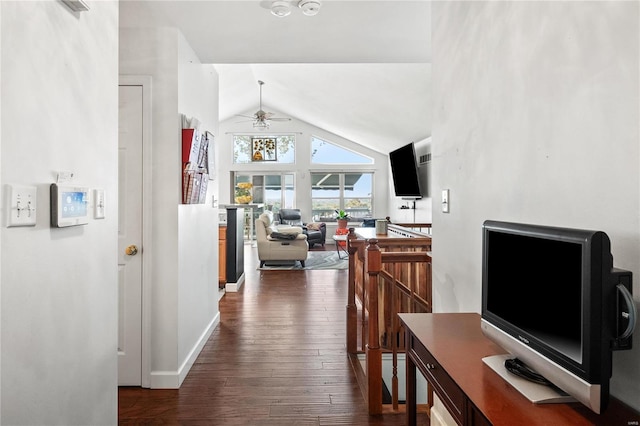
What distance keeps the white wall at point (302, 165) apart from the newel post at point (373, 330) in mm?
8702

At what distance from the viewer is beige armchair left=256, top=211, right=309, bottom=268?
7.01 metres

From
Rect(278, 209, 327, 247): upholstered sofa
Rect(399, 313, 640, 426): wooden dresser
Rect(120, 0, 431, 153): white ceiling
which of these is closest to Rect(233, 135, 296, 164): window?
Rect(278, 209, 327, 247): upholstered sofa

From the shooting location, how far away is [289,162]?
435 inches

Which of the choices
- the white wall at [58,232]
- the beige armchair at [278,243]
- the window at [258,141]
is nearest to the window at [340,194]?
the window at [258,141]

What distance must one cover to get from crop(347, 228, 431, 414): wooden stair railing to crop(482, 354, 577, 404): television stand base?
1198 millimetres

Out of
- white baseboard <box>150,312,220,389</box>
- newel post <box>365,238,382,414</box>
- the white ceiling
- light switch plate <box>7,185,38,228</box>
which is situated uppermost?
the white ceiling

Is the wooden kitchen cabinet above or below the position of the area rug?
above

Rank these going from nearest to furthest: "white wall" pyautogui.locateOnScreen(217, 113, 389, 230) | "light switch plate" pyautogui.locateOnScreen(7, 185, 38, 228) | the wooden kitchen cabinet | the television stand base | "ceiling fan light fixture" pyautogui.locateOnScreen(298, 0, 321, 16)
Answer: the television stand base → "light switch plate" pyautogui.locateOnScreen(7, 185, 38, 228) → "ceiling fan light fixture" pyautogui.locateOnScreen(298, 0, 321, 16) → the wooden kitchen cabinet → "white wall" pyautogui.locateOnScreen(217, 113, 389, 230)

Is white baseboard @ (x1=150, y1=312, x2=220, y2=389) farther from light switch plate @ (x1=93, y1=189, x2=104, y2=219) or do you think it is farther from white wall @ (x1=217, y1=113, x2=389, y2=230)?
white wall @ (x1=217, y1=113, x2=389, y2=230)

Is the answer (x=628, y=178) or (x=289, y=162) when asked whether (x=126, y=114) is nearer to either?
(x=628, y=178)

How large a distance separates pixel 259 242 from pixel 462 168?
5581 mm

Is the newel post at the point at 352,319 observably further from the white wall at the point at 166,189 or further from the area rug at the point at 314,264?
the area rug at the point at 314,264

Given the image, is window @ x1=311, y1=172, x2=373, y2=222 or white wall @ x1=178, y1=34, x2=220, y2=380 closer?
white wall @ x1=178, y1=34, x2=220, y2=380

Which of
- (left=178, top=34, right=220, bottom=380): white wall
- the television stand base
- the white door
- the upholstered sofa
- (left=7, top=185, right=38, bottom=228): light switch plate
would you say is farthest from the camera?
the upholstered sofa
